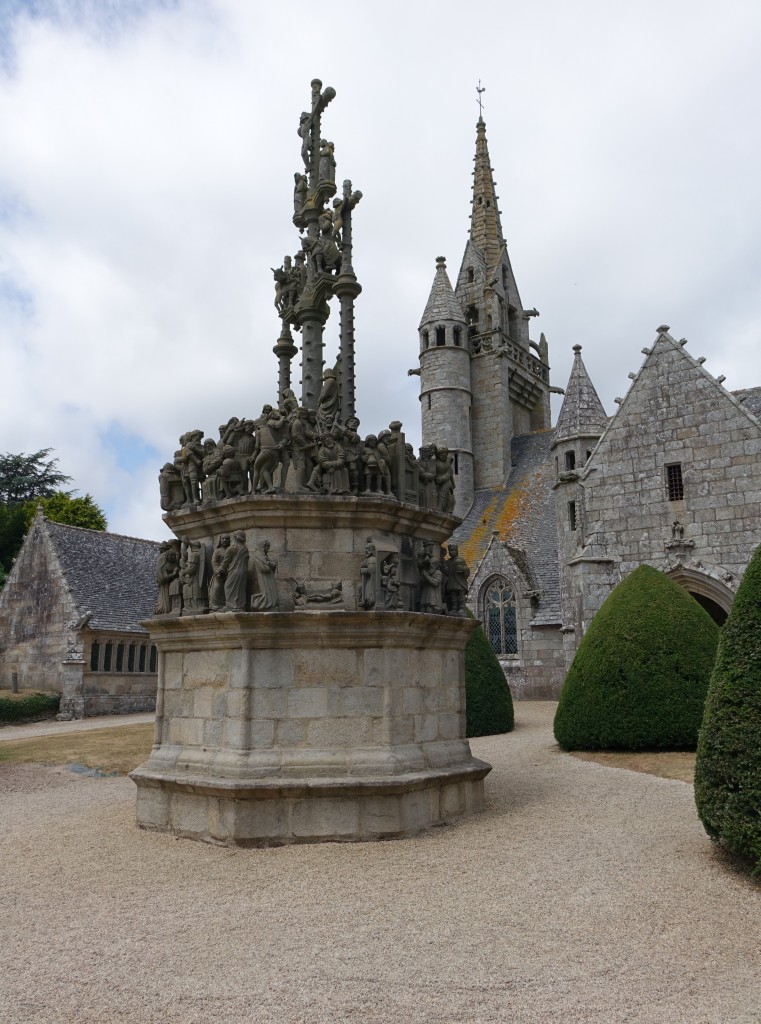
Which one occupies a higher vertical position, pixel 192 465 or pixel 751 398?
pixel 751 398

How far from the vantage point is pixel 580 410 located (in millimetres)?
26109

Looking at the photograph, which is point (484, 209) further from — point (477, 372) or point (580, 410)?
point (580, 410)

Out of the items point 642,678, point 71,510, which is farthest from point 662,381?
point 71,510

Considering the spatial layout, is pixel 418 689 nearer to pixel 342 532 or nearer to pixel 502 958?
pixel 342 532

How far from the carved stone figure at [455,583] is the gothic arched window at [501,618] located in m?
17.8

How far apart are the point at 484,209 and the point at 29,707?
101 ft

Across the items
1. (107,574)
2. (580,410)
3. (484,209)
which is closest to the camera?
(580,410)

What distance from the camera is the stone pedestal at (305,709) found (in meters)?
7.61

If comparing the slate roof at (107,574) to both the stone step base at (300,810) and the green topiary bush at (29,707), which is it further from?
the stone step base at (300,810)

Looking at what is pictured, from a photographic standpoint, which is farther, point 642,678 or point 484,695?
point 484,695

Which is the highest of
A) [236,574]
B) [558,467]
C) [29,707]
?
[558,467]

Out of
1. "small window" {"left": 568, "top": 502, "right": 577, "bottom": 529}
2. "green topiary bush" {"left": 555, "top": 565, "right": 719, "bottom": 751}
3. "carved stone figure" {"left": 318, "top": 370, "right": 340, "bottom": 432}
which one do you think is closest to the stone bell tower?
"small window" {"left": 568, "top": 502, "right": 577, "bottom": 529}

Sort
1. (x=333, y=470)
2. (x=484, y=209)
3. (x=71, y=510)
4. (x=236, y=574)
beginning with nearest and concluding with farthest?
1. (x=236, y=574)
2. (x=333, y=470)
3. (x=484, y=209)
4. (x=71, y=510)

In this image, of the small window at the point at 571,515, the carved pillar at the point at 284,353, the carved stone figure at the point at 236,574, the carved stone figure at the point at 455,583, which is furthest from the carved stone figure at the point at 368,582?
the small window at the point at 571,515
